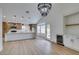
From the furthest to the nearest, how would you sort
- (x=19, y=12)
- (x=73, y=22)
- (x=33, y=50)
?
1. (x=73, y=22)
2. (x=19, y=12)
3. (x=33, y=50)

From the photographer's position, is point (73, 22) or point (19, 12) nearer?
point (19, 12)

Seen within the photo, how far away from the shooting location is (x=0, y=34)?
302cm

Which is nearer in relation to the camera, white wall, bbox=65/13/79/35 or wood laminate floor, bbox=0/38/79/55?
wood laminate floor, bbox=0/38/79/55

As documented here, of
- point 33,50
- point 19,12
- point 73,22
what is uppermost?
point 19,12

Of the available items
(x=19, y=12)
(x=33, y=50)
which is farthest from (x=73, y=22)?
(x=19, y=12)

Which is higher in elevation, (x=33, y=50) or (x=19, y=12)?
(x=19, y=12)

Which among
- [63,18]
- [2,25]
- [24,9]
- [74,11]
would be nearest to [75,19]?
[74,11]

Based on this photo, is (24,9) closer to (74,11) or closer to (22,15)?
(22,15)

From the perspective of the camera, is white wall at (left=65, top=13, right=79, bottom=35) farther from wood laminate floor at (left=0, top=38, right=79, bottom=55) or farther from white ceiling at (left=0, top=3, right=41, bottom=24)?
white ceiling at (left=0, top=3, right=41, bottom=24)

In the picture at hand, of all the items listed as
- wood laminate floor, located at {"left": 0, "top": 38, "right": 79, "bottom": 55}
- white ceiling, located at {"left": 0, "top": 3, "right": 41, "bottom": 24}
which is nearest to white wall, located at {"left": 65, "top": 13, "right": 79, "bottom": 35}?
wood laminate floor, located at {"left": 0, "top": 38, "right": 79, "bottom": 55}

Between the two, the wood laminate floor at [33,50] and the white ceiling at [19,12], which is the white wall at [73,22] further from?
the white ceiling at [19,12]

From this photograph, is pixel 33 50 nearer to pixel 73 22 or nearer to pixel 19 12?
pixel 19 12

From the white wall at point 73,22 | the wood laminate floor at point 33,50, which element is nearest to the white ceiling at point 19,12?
the wood laminate floor at point 33,50
